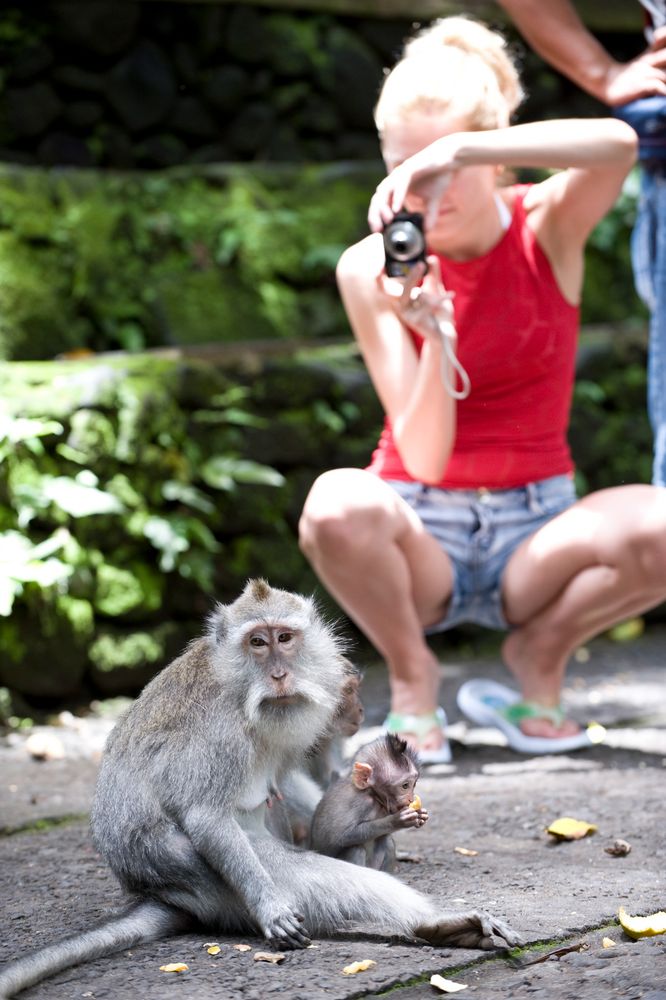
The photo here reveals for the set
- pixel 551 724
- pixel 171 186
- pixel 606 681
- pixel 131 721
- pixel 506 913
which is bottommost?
pixel 606 681

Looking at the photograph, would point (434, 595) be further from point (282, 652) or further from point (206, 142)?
point (206, 142)

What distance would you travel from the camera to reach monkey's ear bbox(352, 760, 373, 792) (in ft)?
8.90

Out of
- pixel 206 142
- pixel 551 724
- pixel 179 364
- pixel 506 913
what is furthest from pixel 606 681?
pixel 206 142

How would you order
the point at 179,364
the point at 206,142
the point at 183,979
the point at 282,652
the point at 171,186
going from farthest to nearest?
the point at 206,142 < the point at 171,186 < the point at 179,364 < the point at 282,652 < the point at 183,979

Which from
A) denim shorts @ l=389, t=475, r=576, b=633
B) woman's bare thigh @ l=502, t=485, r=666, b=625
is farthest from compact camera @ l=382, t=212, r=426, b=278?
woman's bare thigh @ l=502, t=485, r=666, b=625

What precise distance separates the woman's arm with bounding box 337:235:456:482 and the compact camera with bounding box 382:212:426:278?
0.32ft

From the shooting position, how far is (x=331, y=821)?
2.72 meters

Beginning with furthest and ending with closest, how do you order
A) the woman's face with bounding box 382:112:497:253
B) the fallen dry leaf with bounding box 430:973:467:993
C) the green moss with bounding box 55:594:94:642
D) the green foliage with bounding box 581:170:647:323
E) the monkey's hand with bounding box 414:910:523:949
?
the green foliage with bounding box 581:170:647:323 → the green moss with bounding box 55:594:94:642 → the woman's face with bounding box 382:112:497:253 → the monkey's hand with bounding box 414:910:523:949 → the fallen dry leaf with bounding box 430:973:467:993

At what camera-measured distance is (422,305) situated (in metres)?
3.54

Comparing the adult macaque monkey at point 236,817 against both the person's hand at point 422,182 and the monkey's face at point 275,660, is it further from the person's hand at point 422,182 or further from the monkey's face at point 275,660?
the person's hand at point 422,182

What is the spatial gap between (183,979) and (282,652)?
600 millimetres

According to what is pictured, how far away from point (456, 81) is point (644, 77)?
2.05 feet

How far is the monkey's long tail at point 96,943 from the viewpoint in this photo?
2.25m

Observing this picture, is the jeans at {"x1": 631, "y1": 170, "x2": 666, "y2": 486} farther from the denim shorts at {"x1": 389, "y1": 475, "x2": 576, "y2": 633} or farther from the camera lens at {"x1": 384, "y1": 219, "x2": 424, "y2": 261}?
the camera lens at {"x1": 384, "y1": 219, "x2": 424, "y2": 261}
